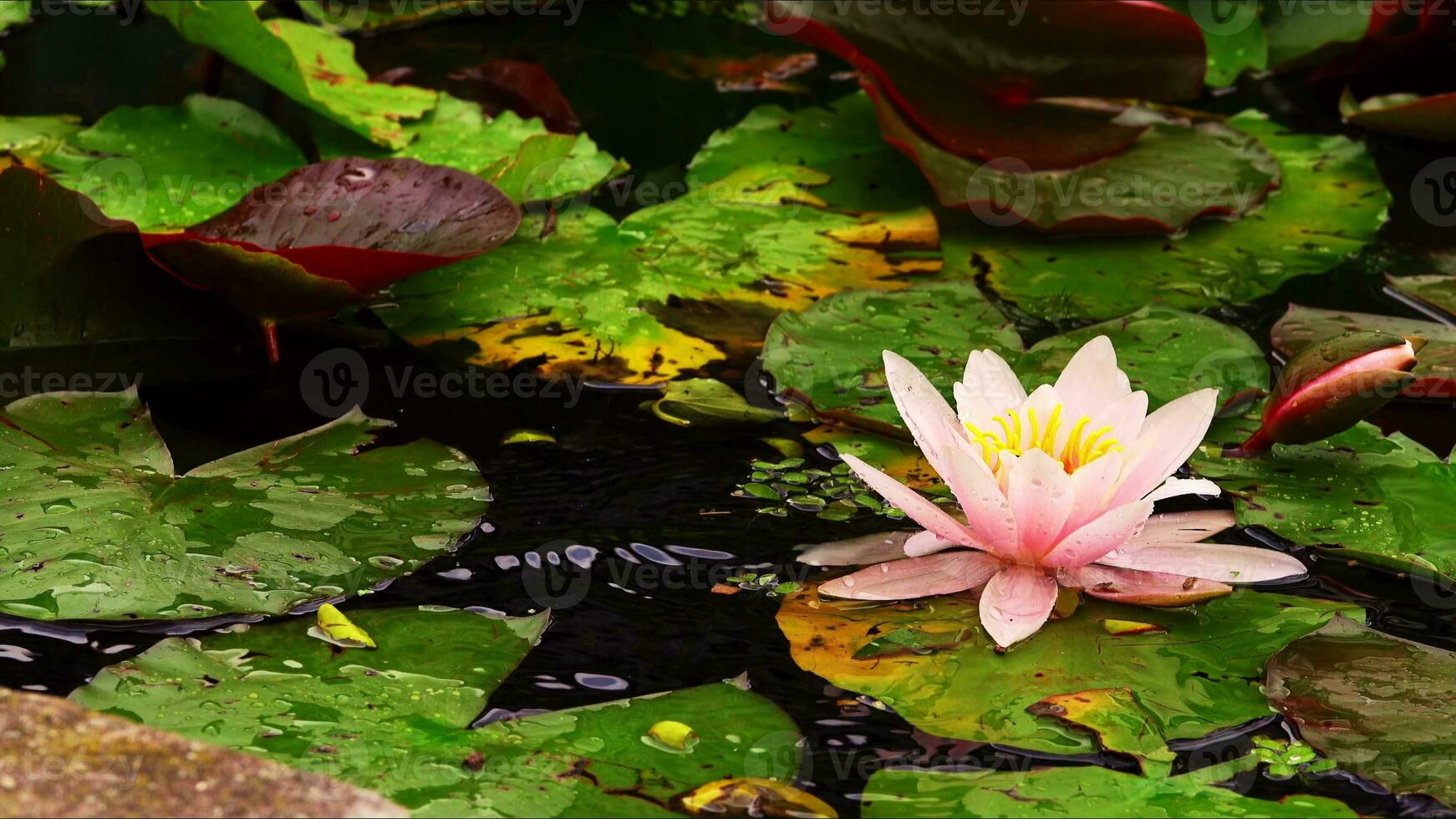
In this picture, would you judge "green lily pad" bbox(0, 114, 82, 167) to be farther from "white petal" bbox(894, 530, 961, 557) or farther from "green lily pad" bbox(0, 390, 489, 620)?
"white petal" bbox(894, 530, 961, 557)

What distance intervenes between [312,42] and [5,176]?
1.08 metres

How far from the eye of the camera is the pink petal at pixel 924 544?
48.4 inches

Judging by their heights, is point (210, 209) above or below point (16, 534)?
above

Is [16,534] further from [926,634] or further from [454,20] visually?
[454,20]

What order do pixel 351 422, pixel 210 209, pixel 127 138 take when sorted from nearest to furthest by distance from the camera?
pixel 351 422, pixel 210 209, pixel 127 138

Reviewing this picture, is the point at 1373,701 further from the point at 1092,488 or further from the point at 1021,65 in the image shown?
the point at 1021,65

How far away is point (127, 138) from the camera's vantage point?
2186 millimetres

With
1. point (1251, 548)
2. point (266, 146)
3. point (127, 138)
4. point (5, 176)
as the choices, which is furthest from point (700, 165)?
point (1251, 548)

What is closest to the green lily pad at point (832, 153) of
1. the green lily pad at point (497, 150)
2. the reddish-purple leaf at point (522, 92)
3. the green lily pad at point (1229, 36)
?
the green lily pad at point (497, 150)

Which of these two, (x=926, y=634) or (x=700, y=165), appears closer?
(x=926, y=634)

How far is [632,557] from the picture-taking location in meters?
1.32

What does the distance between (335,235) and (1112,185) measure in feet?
4.18

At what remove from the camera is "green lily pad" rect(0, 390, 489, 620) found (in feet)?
3.83

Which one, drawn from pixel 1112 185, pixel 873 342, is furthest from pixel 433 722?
pixel 1112 185
